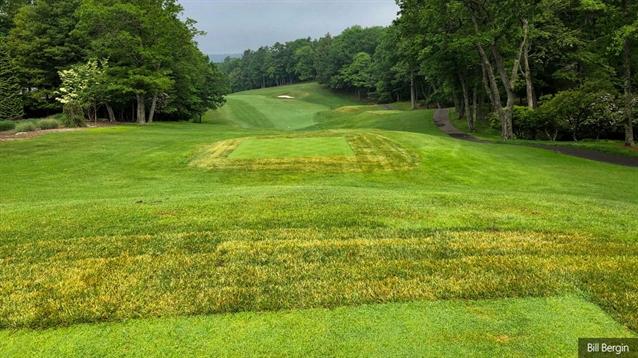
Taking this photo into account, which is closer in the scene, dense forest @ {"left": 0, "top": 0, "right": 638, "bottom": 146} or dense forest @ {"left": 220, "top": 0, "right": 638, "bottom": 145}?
dense forest @ {"left": 220, "top": 0, "right": 638, "bottom": 145}

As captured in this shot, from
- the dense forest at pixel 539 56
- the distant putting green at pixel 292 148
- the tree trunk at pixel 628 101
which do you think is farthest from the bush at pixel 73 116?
the tree trunk at pixel 628 101

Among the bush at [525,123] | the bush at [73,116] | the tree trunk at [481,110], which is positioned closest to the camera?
the bush at [525,123]

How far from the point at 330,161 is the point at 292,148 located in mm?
2740

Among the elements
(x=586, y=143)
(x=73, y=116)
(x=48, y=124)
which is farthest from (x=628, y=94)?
(x=48, y=124)

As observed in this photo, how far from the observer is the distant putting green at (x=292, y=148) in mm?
15820

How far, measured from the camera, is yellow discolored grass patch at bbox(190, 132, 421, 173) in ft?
47.0

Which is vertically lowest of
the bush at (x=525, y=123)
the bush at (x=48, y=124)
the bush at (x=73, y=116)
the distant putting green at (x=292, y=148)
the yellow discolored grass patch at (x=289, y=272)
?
the yellow discolored grass patch at (x=289, y=272)

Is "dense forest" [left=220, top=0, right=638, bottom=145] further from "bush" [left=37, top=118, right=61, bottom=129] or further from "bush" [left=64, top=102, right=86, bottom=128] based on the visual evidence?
"bush" [left=37, top=118, right=61, bottom=129]

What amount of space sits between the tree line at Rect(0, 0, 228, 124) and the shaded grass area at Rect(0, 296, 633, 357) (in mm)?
30715

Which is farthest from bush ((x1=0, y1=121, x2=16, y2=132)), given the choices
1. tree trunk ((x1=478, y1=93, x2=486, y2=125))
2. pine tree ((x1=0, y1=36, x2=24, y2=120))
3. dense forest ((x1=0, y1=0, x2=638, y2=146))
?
tree trunk ((x1=478, y1=93, x2=486, y2=125))

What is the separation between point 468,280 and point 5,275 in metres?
5.94

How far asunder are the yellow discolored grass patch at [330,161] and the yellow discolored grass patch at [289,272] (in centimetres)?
840

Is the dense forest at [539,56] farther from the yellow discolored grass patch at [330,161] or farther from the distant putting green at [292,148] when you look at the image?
the distant putting green at [292,148]

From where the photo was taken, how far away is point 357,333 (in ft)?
10.3
